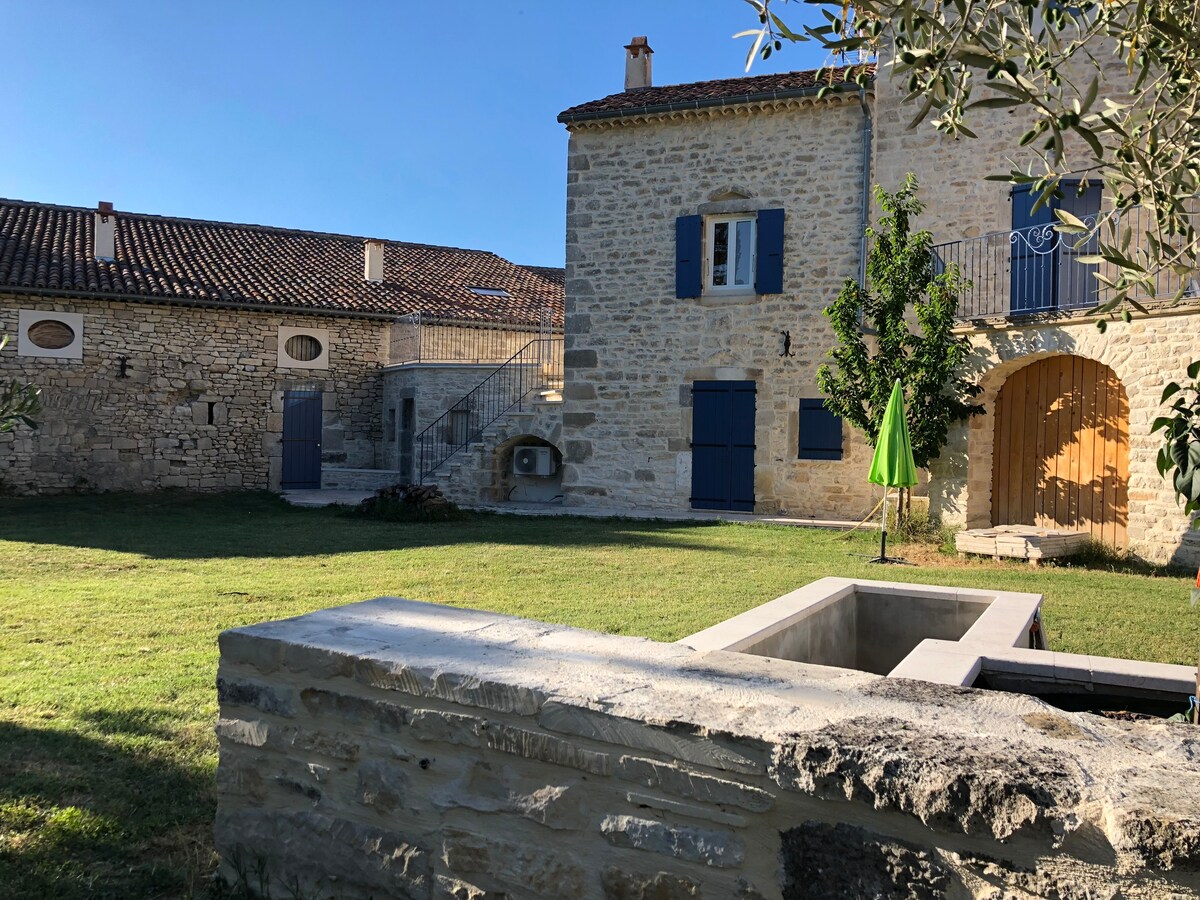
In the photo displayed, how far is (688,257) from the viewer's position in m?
15.2

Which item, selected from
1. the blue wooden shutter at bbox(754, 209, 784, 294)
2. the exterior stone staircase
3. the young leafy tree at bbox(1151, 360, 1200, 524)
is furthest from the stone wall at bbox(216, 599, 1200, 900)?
the exterior stone staircase

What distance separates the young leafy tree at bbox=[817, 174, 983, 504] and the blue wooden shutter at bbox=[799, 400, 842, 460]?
5.55 ft

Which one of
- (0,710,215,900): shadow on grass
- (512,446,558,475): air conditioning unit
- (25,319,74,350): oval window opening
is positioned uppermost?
(25,319,74,350): oval window opening

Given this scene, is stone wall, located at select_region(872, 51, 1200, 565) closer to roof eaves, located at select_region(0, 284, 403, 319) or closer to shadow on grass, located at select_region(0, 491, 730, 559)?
shadow on grass, located at select_region(0, 491, 730, 559)

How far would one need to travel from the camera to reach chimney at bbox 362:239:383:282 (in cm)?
2318

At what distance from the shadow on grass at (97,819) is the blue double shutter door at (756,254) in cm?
1213

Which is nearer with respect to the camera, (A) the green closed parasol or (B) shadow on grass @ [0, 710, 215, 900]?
(B) shadow on grass @ [0, 710, 215, 900]

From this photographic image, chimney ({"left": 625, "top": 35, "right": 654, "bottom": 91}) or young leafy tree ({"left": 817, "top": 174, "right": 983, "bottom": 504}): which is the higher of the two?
chimney ({"left": 625, "top": 35, "right": 654, "bottom": 91})

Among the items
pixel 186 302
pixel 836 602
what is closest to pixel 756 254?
pixel 836 602

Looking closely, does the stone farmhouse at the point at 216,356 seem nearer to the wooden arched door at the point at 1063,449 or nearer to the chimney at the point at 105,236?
the chimney at the point at 105,236

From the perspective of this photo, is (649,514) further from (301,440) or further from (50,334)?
(50,334)

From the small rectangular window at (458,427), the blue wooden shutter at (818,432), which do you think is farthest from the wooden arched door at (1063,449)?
the small rectangular window at (458,427)

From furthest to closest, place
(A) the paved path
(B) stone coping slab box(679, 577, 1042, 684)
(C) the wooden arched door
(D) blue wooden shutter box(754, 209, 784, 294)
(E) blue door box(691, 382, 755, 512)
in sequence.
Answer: (E) blue door box(691, 382, 755, 512), (D) blue wooden shutter box(754, 209, 784, 294), (A) the paved path, (C) the wooden arched door, (B) stone coping slab box(679, 577, 1042, 684)

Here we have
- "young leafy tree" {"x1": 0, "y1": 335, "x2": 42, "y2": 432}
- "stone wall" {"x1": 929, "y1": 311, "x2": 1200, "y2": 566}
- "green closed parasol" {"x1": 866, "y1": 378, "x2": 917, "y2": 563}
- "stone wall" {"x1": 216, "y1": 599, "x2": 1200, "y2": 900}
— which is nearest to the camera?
"stone wall" {"x1": 216, "y1": 599, "x2": 1200, "y2": 900}
